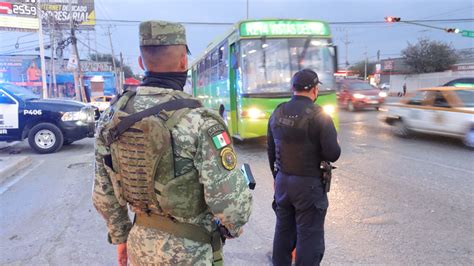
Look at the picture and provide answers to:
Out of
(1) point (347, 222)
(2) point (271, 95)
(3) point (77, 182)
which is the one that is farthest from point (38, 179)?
(1) point (347, 222)

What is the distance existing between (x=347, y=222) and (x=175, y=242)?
3381mm

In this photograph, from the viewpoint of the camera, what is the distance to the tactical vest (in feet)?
9.86

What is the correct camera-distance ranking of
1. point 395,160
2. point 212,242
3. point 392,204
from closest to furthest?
point 212,242 < point 392,204 < point 395,160

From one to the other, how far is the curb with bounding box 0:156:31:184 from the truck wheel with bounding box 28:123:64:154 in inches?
44.7

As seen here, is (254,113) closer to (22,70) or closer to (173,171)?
(173,171)

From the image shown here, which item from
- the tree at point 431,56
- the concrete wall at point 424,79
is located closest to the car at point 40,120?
the concrete wall at point 424,79

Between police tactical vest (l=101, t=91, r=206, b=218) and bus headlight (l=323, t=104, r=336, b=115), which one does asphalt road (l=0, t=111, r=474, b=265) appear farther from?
police tactical vest (l=101, t=91, r=206, b=218)

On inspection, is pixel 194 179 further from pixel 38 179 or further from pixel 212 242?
pixel 38 179

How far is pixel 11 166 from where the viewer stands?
8.44 meters

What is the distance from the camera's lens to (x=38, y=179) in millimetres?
7770

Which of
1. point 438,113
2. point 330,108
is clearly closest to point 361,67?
point 438,113

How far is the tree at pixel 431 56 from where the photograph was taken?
5159cm

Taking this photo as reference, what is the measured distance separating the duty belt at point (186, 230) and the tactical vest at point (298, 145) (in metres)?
1.18

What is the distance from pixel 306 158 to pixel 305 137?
16cm
